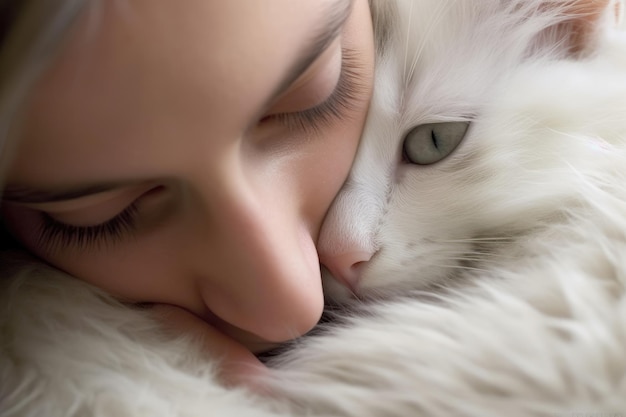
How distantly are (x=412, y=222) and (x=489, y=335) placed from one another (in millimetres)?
158

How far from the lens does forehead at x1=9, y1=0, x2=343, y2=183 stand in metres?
0.37

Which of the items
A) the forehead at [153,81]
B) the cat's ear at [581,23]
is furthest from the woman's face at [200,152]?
the cat's ear at [581,23]

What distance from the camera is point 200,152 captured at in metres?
0.42

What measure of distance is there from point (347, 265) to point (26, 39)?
327 mm

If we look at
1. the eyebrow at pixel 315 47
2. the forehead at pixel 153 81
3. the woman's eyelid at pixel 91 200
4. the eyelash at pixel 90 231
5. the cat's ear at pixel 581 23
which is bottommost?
the eyelash at pixel 90 231

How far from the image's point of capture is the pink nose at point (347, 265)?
0.56 m

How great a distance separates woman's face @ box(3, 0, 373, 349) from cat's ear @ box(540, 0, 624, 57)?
0.71 ft

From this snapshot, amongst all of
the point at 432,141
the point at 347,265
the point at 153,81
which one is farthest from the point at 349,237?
the point at 153,81

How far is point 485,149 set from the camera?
0.58 m

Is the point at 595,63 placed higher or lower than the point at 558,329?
higher

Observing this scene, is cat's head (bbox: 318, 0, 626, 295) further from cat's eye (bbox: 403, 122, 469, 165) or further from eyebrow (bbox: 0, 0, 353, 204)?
eyebrow (bbox: 0, 0, 353, 204)

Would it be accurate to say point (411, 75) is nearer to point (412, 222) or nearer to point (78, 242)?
point (412, 222)

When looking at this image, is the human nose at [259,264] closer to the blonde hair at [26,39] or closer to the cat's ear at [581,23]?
the blonde hair at [26,39]

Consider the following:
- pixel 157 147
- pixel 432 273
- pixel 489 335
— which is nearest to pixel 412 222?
pixel 432 273
